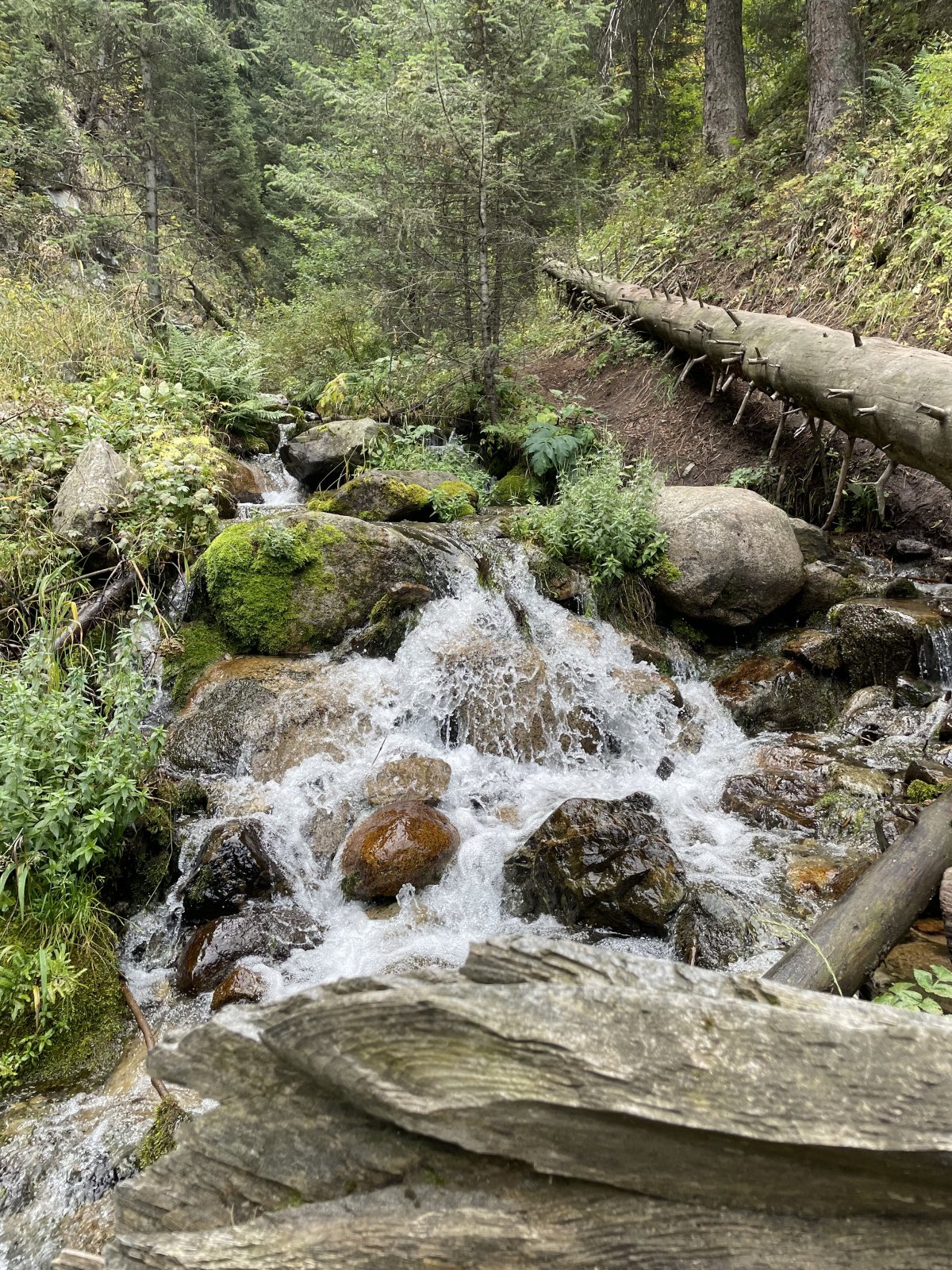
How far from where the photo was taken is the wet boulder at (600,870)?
161 inches

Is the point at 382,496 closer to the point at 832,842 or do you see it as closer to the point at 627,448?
the point at 627,448

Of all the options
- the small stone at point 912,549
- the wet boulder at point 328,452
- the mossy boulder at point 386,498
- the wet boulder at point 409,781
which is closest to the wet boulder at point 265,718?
the wet boulder at point 409,781

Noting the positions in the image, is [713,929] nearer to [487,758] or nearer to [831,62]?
[487,758]

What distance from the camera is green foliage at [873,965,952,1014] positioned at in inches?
96.8

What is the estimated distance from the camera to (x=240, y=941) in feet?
13.1

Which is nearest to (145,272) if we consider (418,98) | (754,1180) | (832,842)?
(418,98)

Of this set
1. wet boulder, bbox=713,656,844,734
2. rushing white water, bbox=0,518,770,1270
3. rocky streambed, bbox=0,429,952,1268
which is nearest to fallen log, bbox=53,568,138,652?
rocky streambed, bbox=0,429,952,1268

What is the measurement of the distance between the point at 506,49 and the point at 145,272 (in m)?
6.68

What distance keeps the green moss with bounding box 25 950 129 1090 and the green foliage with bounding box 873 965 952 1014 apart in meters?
3.65

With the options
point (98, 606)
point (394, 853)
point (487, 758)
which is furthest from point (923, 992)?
point (98, 606)

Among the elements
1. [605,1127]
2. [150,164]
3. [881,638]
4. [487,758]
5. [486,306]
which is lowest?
[487,758]

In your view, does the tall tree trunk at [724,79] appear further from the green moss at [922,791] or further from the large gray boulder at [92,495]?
the green moss at [922,791]

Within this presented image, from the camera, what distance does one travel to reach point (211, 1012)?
3605mm

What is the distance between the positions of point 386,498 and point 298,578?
79.7 inches
